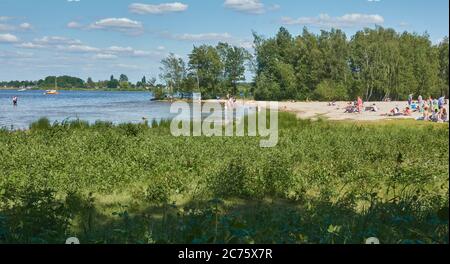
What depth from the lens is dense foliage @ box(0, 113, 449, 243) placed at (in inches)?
197

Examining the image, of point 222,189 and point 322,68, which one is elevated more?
point 322,68

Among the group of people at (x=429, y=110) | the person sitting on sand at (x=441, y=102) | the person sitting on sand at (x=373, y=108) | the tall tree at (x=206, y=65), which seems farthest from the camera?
the person sitting on sand at (x=373, y=108)

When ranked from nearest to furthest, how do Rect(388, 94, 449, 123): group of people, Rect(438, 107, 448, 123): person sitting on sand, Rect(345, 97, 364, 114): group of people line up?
1. Rect(438, 107, 448, 123): person sitting on sand
2. Rect(388, 94, 449, 123): group of people
3. Rect(345, 97, 364, 114): group of people

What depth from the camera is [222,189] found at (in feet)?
28.8

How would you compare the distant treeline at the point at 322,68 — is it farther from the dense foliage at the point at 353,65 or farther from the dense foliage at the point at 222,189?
the dense foliage at the point at 222,189

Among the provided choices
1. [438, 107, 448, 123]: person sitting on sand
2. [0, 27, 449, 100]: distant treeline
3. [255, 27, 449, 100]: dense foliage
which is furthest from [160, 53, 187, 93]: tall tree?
[438, 107, 448, 123]: person sitting on sand

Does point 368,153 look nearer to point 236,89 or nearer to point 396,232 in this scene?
point 396,232

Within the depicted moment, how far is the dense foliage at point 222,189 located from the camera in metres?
5.01

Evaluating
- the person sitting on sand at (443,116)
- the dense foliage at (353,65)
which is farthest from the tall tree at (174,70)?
the person sitting on sand at (443,116)

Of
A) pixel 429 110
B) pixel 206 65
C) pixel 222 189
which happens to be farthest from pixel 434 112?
pixel 222 189

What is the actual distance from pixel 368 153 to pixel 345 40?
93.9 ft

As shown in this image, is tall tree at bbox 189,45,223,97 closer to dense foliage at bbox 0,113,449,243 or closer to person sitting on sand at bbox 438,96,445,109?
person sitting on sand at bbox 438,96,445,109

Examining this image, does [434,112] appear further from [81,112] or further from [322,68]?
[81,112]

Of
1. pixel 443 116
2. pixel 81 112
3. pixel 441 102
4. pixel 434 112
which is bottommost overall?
pixel 81 112
